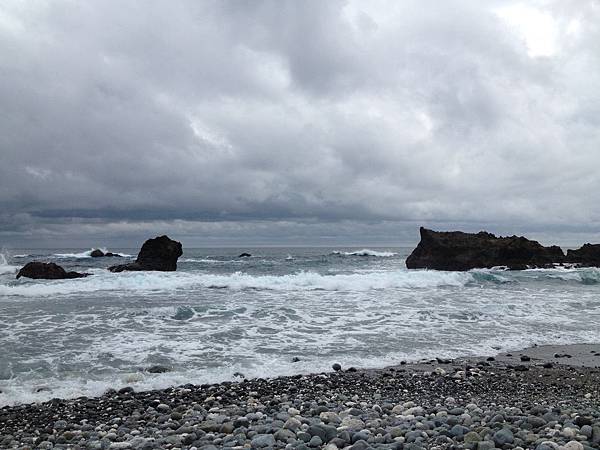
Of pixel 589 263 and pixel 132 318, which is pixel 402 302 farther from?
pixel 589 263

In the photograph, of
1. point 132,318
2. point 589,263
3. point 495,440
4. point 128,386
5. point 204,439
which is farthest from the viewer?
point 589,263

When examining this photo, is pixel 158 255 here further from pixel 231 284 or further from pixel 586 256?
pixel 586 256

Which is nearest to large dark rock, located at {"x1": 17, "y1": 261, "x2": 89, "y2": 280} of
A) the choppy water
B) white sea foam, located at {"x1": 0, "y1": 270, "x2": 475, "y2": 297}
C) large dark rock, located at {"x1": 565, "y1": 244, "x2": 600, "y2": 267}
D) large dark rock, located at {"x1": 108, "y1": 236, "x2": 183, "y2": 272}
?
white sea foam, located at {"x1": 0, "y1": 270, "x2": 475, "y2": 297}

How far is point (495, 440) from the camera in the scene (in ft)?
15.1

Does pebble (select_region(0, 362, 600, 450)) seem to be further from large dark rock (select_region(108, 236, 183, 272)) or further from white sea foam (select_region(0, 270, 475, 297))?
large dark rock (select_region(108, 236, 183, 272))

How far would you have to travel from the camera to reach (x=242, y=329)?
13.1 metres

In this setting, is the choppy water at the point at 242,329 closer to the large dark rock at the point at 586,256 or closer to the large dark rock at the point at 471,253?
the large dark rock at the point at 471,253

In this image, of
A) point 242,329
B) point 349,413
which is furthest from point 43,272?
point 349,413

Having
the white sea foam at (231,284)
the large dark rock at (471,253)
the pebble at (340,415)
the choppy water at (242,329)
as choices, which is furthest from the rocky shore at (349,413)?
the large dark rock at (471,253)

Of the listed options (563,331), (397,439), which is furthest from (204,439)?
(563,331)

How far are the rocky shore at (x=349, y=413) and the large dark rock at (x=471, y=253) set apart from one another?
1389 inches

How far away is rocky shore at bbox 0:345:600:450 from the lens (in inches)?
192

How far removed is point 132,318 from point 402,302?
10.7 metres

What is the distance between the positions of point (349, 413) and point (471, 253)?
40.8 m
